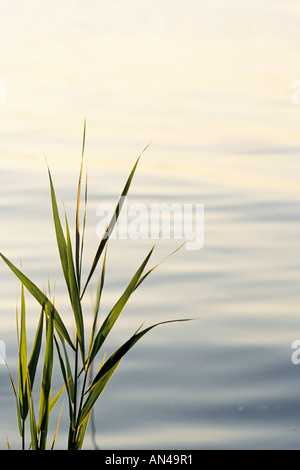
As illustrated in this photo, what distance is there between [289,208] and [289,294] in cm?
86

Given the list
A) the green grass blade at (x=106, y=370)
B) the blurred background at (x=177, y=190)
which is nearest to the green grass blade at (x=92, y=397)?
the green grass blade at (x=106, y=370)

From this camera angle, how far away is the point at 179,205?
375cm

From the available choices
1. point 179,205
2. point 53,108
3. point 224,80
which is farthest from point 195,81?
point 179,205

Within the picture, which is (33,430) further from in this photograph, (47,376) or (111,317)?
(111,317)

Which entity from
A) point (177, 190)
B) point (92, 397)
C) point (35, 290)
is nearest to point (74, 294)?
point (35, 290)

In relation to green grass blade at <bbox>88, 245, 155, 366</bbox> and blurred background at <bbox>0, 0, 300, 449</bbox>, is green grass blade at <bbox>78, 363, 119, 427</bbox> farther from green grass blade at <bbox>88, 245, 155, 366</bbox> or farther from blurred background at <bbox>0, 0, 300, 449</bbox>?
blurred background at <bbox>0, 0, 300, 449</bbox>

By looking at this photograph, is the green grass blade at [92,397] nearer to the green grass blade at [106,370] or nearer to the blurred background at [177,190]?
the green grass blade at [106,370]

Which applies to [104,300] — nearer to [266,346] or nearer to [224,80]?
[266,346]

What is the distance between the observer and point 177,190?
3.94m

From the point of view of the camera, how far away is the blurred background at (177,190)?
228 cm

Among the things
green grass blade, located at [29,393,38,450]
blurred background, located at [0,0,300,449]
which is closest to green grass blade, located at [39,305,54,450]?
green grass blade, located at [29,393,38,450]

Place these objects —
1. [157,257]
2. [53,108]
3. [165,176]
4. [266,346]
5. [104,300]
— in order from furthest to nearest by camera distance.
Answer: [53,108] → [165,176] → [157,257] → [104,300] → [266,346]

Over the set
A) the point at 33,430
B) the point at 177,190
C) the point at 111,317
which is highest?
the point at 177,190

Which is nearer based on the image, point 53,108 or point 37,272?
point 37,272
